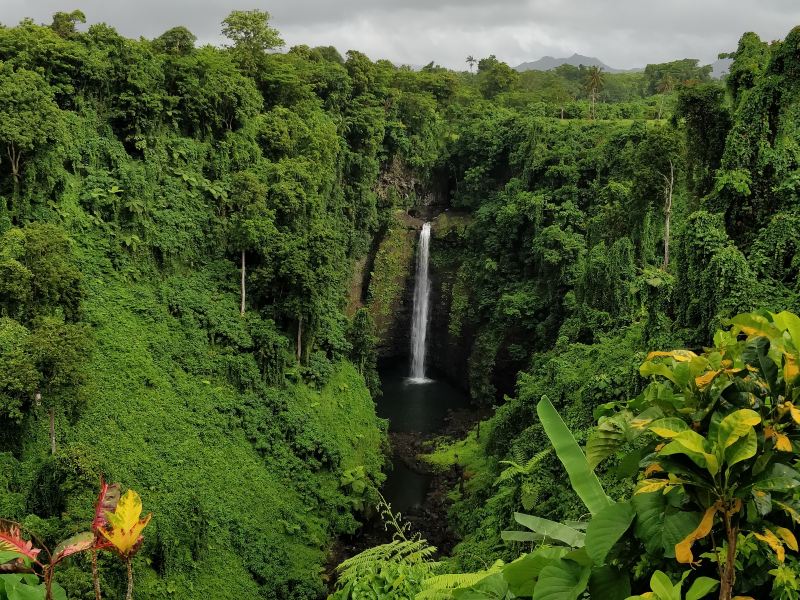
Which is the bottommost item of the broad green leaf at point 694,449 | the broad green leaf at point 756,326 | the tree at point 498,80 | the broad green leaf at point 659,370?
the broad green leaf at point 694,449

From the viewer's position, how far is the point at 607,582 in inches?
119

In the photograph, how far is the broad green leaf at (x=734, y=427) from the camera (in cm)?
264

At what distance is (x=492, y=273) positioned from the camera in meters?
28.3

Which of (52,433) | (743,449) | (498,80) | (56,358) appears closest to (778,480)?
(743,449)

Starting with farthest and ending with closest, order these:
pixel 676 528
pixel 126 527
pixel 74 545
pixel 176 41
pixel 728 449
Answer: pixel 176 41 < pixel 126 527 < pixel 74 545 < pixel 676 528 < pixel 728 449

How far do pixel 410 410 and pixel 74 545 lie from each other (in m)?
24.2

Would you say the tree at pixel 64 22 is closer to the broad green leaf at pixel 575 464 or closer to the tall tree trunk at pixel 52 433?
the tall tree trunk at pixel 52 433

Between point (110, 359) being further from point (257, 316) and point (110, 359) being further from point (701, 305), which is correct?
point (701, 305)

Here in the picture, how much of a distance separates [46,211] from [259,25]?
13.6 metres

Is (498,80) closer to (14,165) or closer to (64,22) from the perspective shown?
(64,22)

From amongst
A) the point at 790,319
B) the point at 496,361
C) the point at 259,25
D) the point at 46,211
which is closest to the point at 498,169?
the point at 496,361

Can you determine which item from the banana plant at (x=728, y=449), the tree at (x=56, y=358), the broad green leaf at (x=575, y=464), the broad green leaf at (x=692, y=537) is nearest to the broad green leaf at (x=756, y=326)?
the banana plant at (x=728, y=449)

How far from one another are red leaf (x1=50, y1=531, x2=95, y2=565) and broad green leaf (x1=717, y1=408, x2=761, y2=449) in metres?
3.22

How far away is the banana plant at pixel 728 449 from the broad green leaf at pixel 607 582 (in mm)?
260
